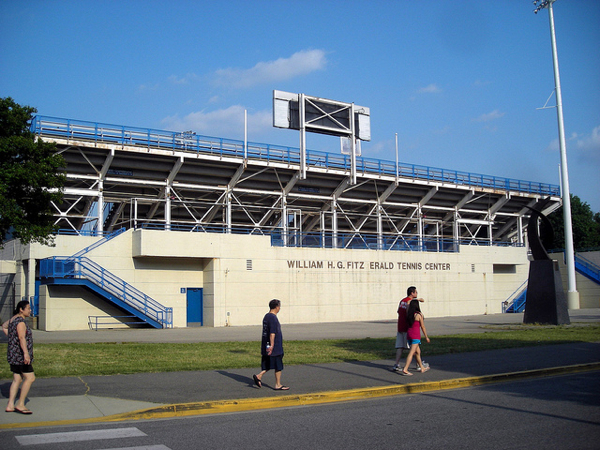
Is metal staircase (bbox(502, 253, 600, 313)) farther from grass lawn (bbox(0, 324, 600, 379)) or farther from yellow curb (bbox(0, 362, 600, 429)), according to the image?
yellow curb (bbox(0, 362, 600, 429))

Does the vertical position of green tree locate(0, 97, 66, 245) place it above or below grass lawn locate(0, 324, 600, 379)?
above

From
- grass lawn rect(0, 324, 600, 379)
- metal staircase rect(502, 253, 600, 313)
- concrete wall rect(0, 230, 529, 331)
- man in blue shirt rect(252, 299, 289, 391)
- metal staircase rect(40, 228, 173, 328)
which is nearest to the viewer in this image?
man in blue shirt rect(252, 299, 289, 391)

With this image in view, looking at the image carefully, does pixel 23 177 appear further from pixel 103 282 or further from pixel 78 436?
pixel 78 436

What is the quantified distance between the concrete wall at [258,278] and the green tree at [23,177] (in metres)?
9.31

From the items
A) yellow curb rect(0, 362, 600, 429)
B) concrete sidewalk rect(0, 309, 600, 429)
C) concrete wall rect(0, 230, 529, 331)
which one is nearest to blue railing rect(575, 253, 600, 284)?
concrete wall rect(0, 230, 529, 331)

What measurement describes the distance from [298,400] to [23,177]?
479 inches

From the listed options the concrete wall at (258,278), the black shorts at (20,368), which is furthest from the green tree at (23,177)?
the black shorts at (20,368)

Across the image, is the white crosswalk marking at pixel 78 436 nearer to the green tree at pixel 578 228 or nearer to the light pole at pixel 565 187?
the light pole at pixel 565 187

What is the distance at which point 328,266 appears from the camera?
33.1 m

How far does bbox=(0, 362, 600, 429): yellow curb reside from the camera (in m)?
8.43

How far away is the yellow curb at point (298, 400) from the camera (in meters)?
8.43

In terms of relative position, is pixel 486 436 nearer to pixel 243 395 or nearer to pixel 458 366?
pixel 243 395

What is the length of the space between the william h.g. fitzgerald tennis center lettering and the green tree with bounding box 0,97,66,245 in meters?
15.8

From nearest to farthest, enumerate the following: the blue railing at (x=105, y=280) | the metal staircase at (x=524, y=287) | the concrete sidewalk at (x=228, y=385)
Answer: the concrete sidewalk at (x=228, y=385) → the blue railing at (x=105, y=280) → the metal staircase at (x=524, y=287)
